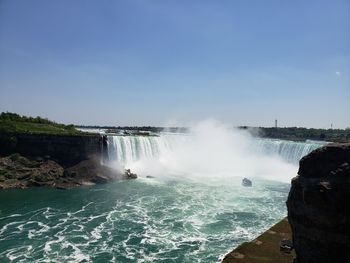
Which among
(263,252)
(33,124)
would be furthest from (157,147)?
(263,252)

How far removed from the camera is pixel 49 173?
38406 millimetres

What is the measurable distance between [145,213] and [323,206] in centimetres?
2031

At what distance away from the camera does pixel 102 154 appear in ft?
145

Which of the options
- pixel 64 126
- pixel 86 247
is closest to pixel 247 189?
pixel 86 247

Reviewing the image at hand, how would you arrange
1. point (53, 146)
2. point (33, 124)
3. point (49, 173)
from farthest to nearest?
point (33, 124) < point (53, 146) < point (49, 173)

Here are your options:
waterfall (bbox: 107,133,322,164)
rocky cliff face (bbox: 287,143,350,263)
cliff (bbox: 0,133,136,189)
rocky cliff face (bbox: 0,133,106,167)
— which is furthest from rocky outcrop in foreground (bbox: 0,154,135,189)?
rocky cliff face (bbox: 287,143,350,263)

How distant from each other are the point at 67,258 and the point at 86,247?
1740 mm

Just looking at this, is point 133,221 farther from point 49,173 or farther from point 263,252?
point 49,173

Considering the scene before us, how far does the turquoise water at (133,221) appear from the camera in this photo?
A: 1845 cm

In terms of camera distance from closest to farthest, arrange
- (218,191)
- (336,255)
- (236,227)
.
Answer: (336,255)
(236,227)
(218,191)

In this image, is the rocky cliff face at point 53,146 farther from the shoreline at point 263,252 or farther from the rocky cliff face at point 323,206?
the rocky cliff face at point 323,206

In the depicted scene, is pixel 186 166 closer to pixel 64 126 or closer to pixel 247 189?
pixel 247 189

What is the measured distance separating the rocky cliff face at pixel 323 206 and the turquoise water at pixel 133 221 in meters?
10.4

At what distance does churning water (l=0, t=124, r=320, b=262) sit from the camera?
18734mm
